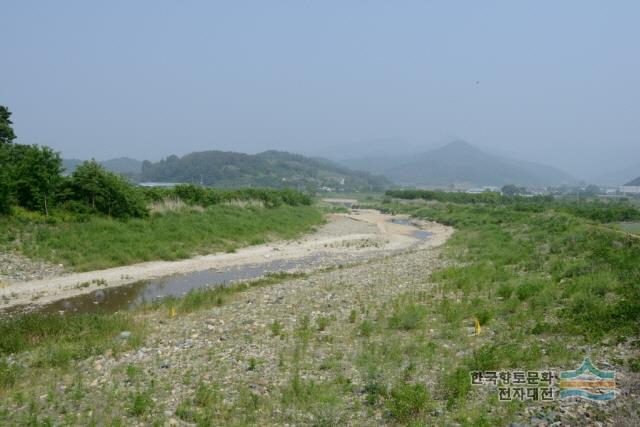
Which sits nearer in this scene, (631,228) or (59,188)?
(59,188)

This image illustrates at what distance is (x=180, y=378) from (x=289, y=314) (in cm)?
627

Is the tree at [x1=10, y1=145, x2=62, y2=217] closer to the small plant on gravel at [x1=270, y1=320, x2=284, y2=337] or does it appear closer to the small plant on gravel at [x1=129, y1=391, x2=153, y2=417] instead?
the small plant on gravel at [x1=270, y1=320, x2=284, y2=337]

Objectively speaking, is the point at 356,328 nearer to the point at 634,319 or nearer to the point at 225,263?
the point at 634,319

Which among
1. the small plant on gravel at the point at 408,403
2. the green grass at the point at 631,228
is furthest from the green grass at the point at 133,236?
the green grass at the point at 631,228

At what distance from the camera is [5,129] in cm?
4516

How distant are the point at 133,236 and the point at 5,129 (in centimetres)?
2428

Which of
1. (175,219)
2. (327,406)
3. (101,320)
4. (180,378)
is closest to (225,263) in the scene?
(175,219)

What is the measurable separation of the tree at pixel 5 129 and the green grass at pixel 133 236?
20105 mm

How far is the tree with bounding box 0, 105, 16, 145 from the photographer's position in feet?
148

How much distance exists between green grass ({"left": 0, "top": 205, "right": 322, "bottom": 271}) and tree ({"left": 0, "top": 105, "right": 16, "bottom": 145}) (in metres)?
20.1

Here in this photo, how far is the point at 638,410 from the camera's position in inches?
327

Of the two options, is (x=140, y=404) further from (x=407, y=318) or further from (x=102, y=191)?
(x=102, y=191)

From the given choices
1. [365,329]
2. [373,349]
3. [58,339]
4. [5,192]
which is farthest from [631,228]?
[5,192]

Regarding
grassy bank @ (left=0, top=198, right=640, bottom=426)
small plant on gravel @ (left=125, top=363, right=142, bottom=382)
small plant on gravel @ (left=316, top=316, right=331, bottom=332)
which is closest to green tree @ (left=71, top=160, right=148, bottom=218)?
grassy bank @ (left=0, top=198, right=640, bottom=426)
